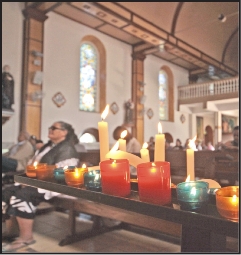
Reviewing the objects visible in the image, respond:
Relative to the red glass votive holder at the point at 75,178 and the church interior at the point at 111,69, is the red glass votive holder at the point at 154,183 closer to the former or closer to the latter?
the red glass votive holder at the point at 75,178

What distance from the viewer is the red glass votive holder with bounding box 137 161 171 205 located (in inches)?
32.5

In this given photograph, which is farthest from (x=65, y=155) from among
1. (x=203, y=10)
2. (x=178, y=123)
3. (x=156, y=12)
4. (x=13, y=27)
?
(x=178, y=123)

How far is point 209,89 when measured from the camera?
13.7 m

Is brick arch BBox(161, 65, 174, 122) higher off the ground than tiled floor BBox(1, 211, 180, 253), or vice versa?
brick arch BBox(161, 65, 174, 122)

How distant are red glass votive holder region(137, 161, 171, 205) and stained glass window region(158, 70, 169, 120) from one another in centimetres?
1372

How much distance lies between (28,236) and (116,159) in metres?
2.29

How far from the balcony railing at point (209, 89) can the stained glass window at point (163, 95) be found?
33.5 inches

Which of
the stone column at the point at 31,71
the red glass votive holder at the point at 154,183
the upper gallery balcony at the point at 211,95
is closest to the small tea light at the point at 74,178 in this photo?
Answer: the red glass votive holder at the point at 154,183

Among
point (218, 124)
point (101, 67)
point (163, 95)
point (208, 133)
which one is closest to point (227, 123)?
point (208, 133)

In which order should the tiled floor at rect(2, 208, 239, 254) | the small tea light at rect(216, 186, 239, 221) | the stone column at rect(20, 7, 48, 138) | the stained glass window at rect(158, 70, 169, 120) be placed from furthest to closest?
1. the stained glass window at rect(158, 70, 169, 120)
2. the stone column at rect(20, 7, 48, 138)
3. the tiled floor at rect(2, 208, 239, 254)
4. the small tea light at rect(216, 186, 239, 221)

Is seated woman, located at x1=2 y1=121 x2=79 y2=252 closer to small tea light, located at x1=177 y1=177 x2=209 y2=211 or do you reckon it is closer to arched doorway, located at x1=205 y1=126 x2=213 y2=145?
small tea light, located at x1=177 y1=177 x2=209 y2=211

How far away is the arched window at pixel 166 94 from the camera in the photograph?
1461cm

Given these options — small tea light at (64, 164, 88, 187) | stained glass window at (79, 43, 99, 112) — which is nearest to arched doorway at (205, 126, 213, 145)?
stained glass window at (79, 43, 99, 112)

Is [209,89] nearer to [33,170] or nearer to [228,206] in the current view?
[33,170]
